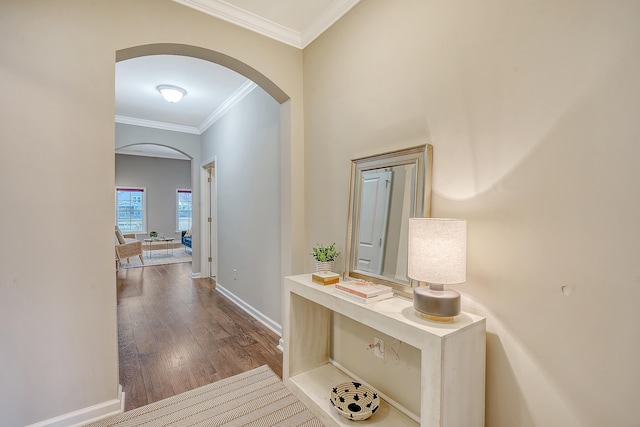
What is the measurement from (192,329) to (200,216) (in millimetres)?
2904

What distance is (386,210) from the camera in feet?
5.92

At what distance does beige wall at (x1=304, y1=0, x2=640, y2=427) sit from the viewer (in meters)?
1.01

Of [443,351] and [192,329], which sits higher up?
[443,351]

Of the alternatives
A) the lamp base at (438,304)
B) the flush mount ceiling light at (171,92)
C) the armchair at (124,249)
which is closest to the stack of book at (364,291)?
the lamp base at (438,304)

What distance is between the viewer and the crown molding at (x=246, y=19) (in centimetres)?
216

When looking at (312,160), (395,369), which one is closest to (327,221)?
(312,160)

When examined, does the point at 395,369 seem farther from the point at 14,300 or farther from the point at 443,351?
the point at 14,300

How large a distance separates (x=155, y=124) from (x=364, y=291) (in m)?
5.30

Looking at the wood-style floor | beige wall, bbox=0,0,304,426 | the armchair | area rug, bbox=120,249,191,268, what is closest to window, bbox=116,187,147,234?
area rug, bbox=120,249,191,268

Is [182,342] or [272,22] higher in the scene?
[272,22]

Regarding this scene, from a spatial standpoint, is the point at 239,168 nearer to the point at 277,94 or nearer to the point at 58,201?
the point at 277,94

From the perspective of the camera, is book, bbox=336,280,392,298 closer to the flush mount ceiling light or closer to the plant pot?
the plant pot

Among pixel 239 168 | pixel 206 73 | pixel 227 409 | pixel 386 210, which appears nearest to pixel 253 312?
pixel 227 409

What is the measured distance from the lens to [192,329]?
10.5 feet
